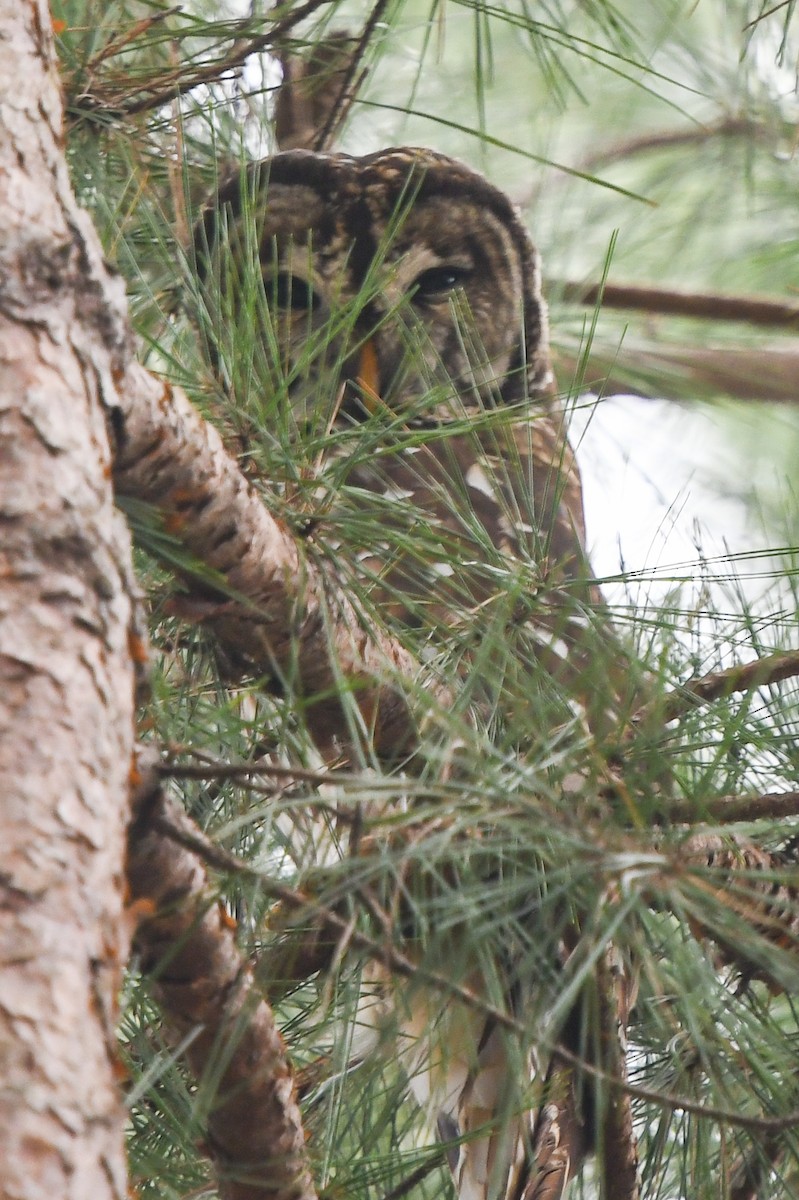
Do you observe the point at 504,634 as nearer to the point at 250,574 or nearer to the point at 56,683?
the point at 250,574

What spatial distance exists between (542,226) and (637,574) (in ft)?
5.73

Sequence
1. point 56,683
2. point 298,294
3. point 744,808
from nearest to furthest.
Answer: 1. point 56,683
2. point 744,808
3. point 298,294

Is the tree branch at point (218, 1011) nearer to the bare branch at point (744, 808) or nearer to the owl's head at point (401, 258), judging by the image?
the bare branch at point (744, 808)

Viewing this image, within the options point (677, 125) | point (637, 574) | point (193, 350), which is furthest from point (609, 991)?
point (677, 125)

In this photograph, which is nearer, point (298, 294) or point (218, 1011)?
point (218, 1011)

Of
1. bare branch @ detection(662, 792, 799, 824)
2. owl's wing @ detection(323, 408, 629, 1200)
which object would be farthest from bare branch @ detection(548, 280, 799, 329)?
bare branch @ detection(662, 792, 799, 824)

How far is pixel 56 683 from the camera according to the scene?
1.92 ft

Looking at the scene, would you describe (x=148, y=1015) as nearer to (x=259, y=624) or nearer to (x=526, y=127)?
(x=259, y=624)

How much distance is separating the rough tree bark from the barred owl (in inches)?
10.6

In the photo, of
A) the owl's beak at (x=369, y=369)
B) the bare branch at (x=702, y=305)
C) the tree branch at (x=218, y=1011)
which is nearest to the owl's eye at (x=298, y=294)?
the owl's beak at (x=369, y=369)

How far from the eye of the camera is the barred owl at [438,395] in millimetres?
1041

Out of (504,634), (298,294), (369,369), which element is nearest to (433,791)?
(504,634)

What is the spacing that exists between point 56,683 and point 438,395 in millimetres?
516

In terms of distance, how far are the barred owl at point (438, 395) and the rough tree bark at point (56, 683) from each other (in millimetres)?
270
